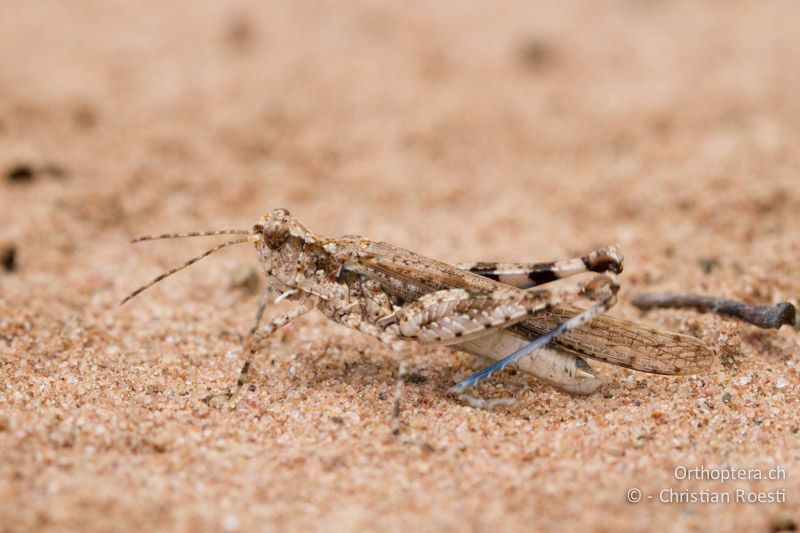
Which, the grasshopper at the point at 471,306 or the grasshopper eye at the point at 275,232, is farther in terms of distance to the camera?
the grasshopper eye at the point at 275,232

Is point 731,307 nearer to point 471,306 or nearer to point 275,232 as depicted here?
point 471,306

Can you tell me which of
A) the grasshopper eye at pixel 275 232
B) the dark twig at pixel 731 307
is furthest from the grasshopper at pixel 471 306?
the dark twig at pixel 731 307

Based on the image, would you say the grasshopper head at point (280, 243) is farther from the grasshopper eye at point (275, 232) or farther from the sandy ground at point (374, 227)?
the sandy ground at point (374, 227)

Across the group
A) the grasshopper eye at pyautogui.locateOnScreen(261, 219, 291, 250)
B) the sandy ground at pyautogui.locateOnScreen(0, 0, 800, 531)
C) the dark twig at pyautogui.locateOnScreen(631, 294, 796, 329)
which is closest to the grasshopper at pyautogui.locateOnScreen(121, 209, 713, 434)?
the grasshopper eye at pyautogui.locateOnScreen(261, 219, 291, 250)

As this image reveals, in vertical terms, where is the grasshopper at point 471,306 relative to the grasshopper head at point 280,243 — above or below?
below

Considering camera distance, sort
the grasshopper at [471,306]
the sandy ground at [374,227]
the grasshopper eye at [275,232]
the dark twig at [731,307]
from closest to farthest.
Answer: the sandy ground at [374,227] → the grasshopper at [471,306] → the grasshopper eye at [275,232] → the dark twig at [731,307]

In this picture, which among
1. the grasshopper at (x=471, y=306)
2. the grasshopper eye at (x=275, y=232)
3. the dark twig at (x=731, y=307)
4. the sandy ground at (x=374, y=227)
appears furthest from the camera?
the dark twig at (x=731, y=307)
